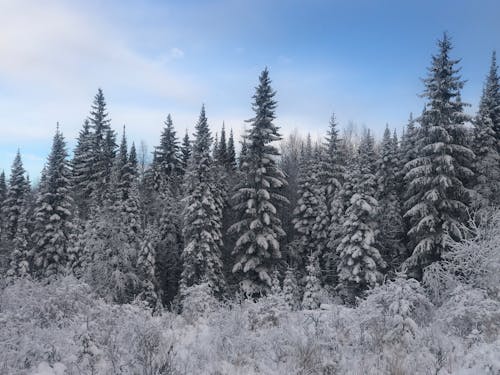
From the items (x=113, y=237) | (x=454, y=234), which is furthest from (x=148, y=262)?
(x=454, y=234)

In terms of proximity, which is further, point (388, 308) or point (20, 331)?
point (388, 308)

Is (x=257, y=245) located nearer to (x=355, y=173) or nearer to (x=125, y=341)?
(x=355, y=173)

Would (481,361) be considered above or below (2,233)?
below

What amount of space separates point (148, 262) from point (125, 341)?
2680 centimetres

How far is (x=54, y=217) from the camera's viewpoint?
119 ft

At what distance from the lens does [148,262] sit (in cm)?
3278

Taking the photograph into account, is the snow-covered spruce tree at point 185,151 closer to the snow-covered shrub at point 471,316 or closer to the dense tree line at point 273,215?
the dense tree line at point 273,215

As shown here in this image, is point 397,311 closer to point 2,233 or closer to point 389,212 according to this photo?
point 389,212

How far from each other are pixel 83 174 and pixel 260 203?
3003cm

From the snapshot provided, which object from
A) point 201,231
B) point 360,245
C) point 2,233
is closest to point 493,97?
point 360,245

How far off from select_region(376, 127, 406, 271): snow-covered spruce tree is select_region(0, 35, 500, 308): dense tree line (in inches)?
4.5

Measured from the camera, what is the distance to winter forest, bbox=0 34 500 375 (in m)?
6.41

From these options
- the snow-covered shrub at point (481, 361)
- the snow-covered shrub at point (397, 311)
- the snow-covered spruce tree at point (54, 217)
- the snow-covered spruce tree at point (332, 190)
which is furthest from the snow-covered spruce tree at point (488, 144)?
the snow-covered spruce tree at point (54, 217)

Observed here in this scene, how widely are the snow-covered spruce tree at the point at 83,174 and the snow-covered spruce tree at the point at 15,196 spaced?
19.4ft
